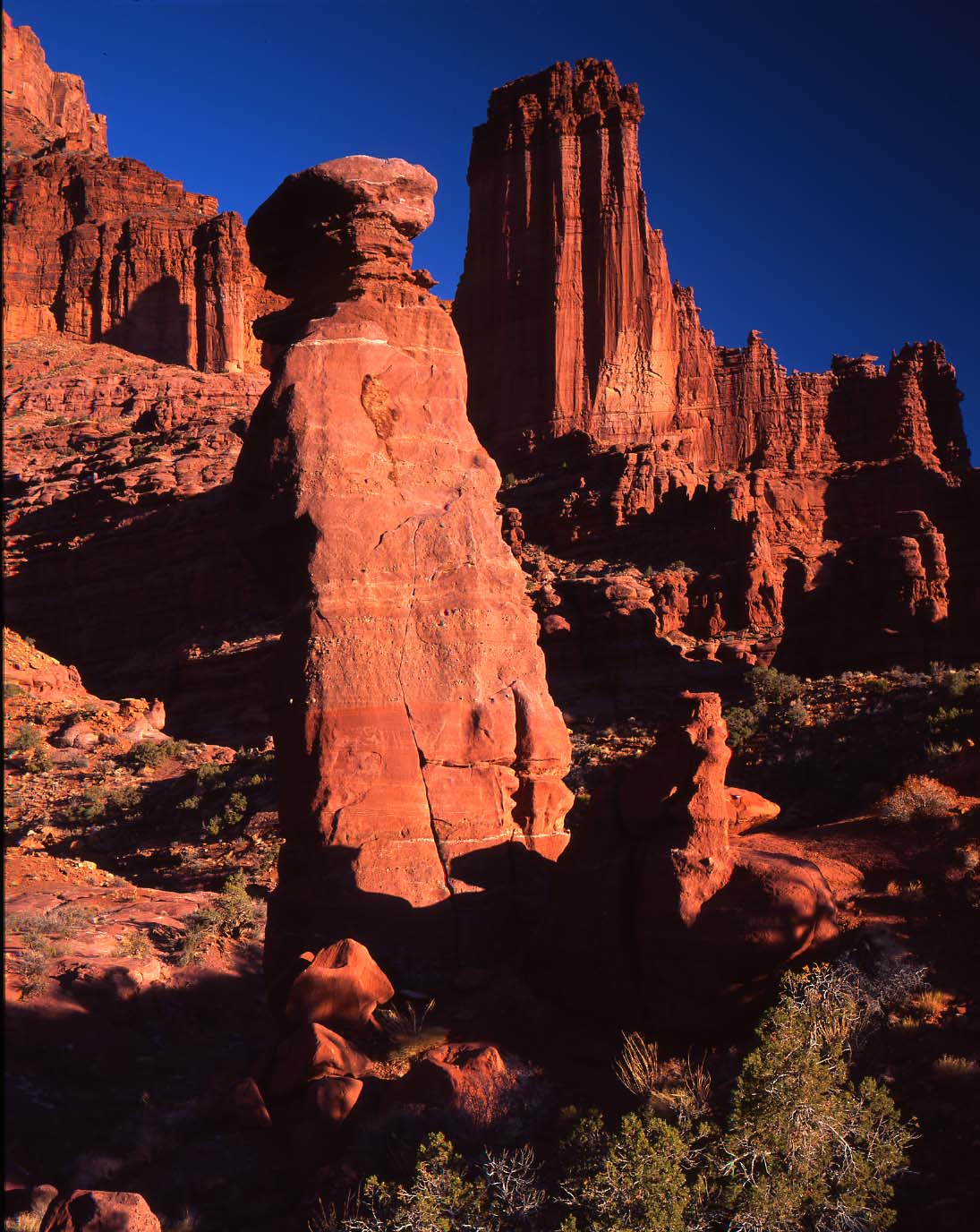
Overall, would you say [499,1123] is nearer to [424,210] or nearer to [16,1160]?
[16,1160]

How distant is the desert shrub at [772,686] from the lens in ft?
Result: 94.1

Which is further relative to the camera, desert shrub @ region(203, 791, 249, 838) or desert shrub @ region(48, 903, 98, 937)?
desert shrub @ region(203, 791, 249, 838)

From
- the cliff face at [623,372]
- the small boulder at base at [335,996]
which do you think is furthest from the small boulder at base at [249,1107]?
the cliff face at [623,372]

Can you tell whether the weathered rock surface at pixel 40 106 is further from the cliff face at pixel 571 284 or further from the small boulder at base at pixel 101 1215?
the small boulder at base at pixel 101 1215

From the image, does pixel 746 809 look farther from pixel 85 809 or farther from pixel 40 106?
pixel 40 106

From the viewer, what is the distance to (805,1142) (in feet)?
23.0

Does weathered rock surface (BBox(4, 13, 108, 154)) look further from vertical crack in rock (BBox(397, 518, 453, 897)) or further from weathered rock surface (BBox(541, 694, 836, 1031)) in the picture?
weathered rock surface (BBox(541, 694, 836, 1031))

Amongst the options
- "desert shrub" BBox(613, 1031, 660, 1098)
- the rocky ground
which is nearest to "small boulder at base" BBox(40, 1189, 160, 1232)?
the rocky ground

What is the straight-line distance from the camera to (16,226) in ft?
265

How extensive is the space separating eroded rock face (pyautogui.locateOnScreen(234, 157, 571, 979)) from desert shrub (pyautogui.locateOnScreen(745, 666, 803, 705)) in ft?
58.9

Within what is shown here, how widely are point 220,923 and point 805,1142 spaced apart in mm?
11799

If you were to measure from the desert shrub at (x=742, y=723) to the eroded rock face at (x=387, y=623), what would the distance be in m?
14.3

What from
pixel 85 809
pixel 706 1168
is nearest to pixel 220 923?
pixel 85 809

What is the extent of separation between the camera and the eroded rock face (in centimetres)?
1061
